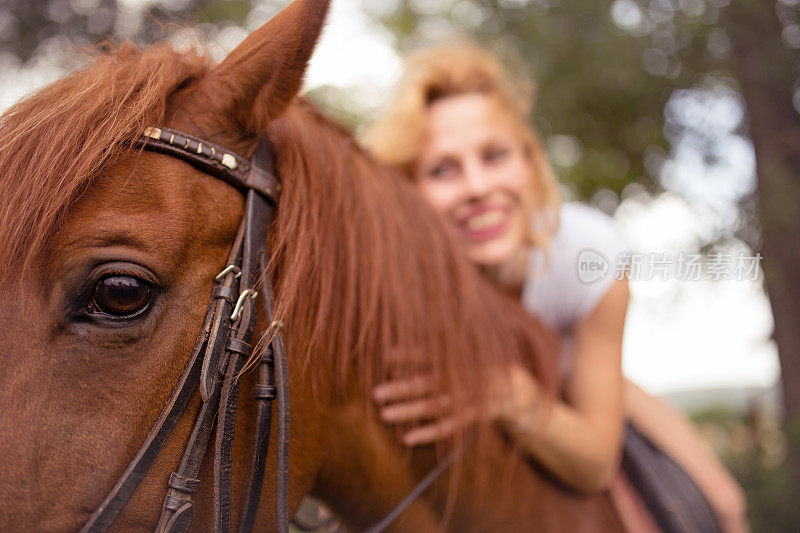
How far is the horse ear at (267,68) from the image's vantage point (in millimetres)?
1082

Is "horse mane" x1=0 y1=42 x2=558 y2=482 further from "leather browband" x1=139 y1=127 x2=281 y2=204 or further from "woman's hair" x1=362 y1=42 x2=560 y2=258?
"woman's hair" x1=362 y1=42 x2=560 y2=258

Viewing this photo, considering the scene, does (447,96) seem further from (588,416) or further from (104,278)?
(104,278)

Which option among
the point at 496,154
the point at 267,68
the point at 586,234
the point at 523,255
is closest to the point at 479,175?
the point at 496,154

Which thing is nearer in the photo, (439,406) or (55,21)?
(439,406)

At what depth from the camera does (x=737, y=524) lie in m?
2.21

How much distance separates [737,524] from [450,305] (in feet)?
5.91

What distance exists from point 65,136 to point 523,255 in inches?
58.8

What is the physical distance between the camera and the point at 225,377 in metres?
1.01

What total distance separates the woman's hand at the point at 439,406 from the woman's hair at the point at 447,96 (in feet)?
2.37

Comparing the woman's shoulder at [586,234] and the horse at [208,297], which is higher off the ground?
the woman's shoulder at [586,234]

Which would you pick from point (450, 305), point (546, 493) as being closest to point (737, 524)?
point (546, 493)

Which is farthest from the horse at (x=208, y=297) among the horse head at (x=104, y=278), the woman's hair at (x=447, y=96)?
the woman's hair at (x=447, y=96)

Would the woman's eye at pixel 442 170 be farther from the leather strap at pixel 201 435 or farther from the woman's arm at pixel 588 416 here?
the leather strap at pixel 201 435

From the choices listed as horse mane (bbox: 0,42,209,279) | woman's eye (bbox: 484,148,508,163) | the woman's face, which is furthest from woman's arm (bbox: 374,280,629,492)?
horse mane (bbox: 0,42,209,279)
